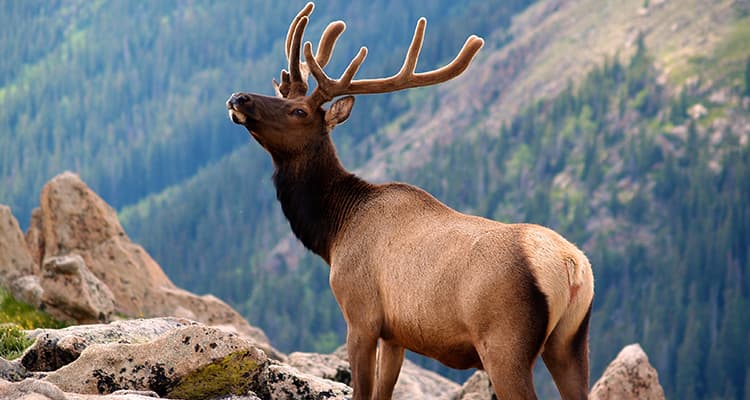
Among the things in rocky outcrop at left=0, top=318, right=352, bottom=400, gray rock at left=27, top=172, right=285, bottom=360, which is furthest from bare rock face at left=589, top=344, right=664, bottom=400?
gray rock at left=27, top=172, right=285, bottom=360

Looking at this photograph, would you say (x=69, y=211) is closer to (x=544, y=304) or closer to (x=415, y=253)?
(x=415, y=253)

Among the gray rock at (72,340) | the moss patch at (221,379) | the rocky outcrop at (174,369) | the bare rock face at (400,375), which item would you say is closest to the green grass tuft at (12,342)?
the gray rock at (72,340)

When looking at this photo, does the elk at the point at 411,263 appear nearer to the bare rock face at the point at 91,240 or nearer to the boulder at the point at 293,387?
the boulder at the point at 293,387

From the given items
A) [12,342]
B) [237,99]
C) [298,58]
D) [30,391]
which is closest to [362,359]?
[237,99]

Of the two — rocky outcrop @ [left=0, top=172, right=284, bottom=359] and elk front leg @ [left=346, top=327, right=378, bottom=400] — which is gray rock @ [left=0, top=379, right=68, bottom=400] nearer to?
elk front leg @ [left=346, top=327, right=378, bottom=400]

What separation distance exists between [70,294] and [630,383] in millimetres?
10374

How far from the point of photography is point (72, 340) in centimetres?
1272

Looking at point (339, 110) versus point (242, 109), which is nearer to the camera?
point (242, 109)

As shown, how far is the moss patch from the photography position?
38.3 ft

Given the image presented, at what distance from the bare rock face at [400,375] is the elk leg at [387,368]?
5420 millimetres

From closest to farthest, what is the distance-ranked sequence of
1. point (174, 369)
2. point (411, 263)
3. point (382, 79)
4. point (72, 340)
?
point (174, 369)
point (411, 263)
point (72, 340)
point (382, 79)

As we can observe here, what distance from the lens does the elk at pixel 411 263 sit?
35.1 feet

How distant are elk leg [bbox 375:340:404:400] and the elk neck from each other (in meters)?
1.65

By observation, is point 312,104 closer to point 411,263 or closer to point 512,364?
point 411,263
